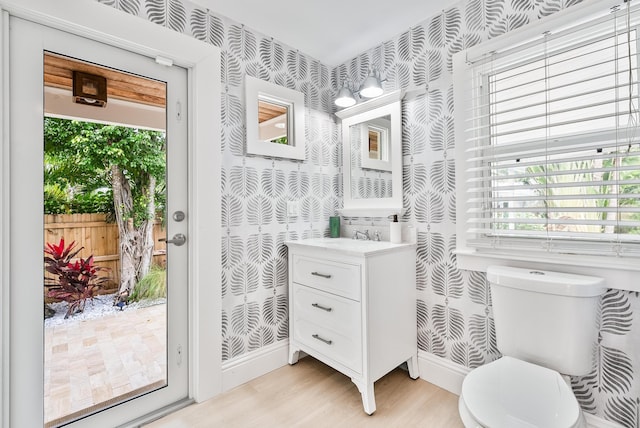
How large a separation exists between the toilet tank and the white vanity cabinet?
560 millimetres

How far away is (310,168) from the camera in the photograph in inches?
92.2

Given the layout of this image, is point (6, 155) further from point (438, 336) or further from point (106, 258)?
point (438, 336)

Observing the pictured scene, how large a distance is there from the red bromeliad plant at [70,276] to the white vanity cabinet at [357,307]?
44.6 inches

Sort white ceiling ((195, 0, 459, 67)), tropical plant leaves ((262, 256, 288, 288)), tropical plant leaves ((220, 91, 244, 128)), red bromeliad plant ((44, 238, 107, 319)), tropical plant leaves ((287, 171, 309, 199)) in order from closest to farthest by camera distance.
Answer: red bromeliad plant ((44, 238, 107, 319)) < white ceiling ((195, 0, 459, 67)) < tropical plant leaves ((220, 91, 244, 128)) < tropical plant leaves ((262, 256, 288, 288)) < tropical plant leaves ((287, 171, 309, 199))

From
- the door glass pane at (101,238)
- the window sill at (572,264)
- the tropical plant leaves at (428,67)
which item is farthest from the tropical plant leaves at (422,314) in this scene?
the door glass pane at (101,238)

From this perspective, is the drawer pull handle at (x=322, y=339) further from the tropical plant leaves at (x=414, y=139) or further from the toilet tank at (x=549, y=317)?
the tropical plant leaves at (x=414, y=139)

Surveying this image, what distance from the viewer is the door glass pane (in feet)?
4.61

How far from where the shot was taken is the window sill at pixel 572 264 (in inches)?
49.6

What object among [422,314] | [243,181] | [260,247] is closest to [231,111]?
[243,181]

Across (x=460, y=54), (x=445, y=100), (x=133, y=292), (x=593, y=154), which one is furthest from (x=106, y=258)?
(x=593, y=154)

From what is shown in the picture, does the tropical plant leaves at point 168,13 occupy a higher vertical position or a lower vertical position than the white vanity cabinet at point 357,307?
higher

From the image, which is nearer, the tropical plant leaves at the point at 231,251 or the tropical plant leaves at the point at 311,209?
the tropical plant leaves at the point at 231,251

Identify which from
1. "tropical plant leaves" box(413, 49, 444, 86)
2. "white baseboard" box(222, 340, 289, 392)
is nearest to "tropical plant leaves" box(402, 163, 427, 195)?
"tropical plant leaves" box(413, 49, 444, 86)

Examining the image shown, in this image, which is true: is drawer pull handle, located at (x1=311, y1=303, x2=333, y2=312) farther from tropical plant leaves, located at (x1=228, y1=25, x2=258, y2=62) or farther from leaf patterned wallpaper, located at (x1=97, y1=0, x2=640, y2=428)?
tropical plant leaves, located at (x1=228, y1=25, x2=258, y2=62)
